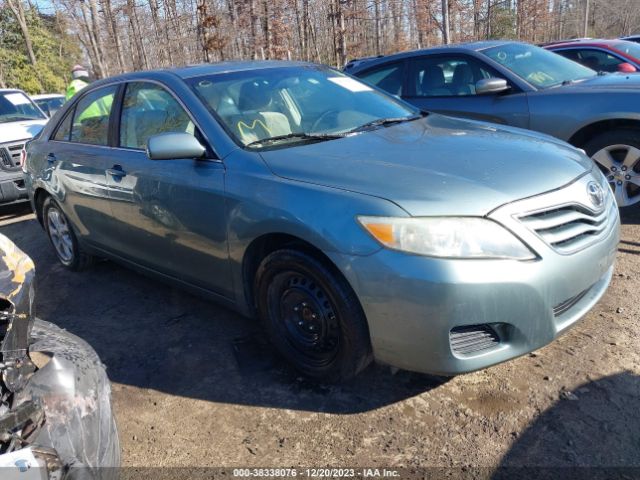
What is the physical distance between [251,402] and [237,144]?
1.39 metres

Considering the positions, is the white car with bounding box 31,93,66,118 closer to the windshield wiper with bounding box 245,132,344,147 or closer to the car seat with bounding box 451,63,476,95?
the car seat with bounding box 451,63,476,95

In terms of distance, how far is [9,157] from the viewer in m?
7.60

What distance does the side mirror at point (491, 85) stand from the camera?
5012 millimetres

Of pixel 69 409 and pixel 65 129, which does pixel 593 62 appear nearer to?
pixel 65 129

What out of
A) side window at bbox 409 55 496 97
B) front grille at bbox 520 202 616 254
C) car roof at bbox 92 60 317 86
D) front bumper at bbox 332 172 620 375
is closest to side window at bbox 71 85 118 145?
car roof at bbox 92 60 317 86

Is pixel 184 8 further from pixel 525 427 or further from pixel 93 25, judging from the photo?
pixel 525 427

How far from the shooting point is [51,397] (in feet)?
5.47

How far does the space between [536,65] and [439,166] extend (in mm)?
3544

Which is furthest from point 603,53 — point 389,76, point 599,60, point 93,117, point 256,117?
point 93,117

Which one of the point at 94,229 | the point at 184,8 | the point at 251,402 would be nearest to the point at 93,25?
the point at 184,8

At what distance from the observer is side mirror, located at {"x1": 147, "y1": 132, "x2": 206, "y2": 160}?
2.97 m

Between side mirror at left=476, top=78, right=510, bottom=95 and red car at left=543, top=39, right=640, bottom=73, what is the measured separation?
3.18 metres

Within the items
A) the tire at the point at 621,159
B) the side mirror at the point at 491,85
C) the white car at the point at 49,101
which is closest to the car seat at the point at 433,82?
the side mirror at the point at 491,85

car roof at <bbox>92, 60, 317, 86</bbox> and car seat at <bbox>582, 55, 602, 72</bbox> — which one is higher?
car roof at <bbox>92, 60, 317, 86</bbox>
